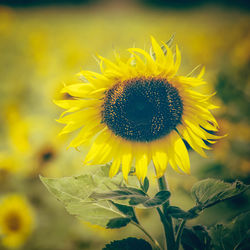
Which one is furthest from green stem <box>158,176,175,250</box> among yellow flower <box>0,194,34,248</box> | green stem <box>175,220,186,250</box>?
yellow flower <box>0,194,34,248</box>

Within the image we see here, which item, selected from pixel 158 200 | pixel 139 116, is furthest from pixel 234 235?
pixel 139 116

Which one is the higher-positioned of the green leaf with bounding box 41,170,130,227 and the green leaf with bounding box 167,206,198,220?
the green leaf with bounding box 167,206,198,220

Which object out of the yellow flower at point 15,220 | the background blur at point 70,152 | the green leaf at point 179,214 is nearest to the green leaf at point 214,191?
the green leaf at point 179,214

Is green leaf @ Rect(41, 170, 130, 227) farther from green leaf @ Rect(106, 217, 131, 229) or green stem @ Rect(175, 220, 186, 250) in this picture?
green stem @ Rect(175, 220, 186, 250)

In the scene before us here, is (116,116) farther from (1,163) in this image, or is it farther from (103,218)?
(1,163)

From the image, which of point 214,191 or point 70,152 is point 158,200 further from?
point 70,152

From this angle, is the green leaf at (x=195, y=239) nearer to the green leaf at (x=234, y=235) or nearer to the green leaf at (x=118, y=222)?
the green leaf at (x=234, y=235)
